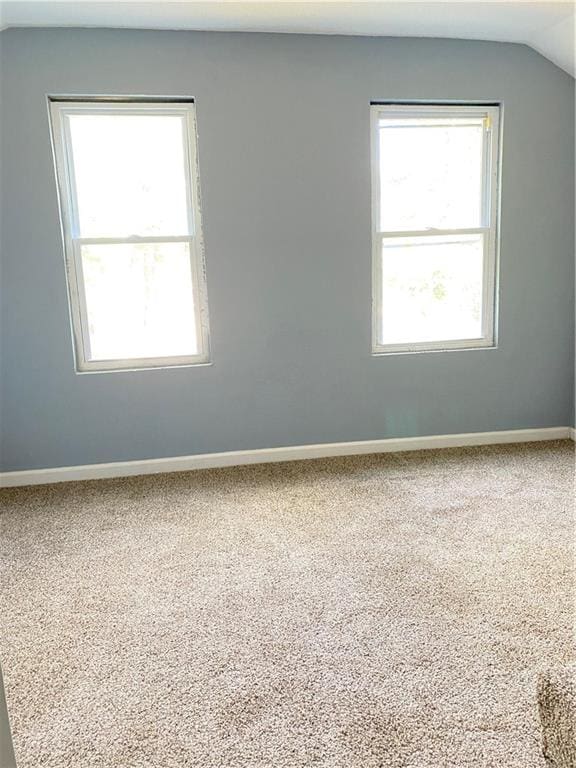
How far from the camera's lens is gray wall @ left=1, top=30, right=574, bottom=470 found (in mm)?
3146

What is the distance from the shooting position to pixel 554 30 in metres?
3.17

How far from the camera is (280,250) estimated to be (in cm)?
343

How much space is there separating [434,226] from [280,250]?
1.03m

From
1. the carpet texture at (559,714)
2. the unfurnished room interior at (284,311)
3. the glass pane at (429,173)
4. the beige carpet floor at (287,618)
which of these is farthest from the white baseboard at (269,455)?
the carpet texture at (559,714)

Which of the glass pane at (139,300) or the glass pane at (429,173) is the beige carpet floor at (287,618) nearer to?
the glass pane at (139,300)

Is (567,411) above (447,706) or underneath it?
above

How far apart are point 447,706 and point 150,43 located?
3434 millimetres

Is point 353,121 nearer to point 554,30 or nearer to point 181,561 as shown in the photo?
point 554,30

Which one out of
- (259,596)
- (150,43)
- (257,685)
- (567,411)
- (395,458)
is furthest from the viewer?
(567,411)

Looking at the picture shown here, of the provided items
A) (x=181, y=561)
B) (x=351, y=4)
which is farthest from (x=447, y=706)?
(x=351, y=4)

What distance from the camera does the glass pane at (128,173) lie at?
3211 millimetres

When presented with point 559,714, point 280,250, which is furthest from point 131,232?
point 559,714

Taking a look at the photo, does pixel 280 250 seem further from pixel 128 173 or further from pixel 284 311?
pixel 128 173

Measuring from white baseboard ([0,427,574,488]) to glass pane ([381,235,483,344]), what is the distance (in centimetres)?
69
